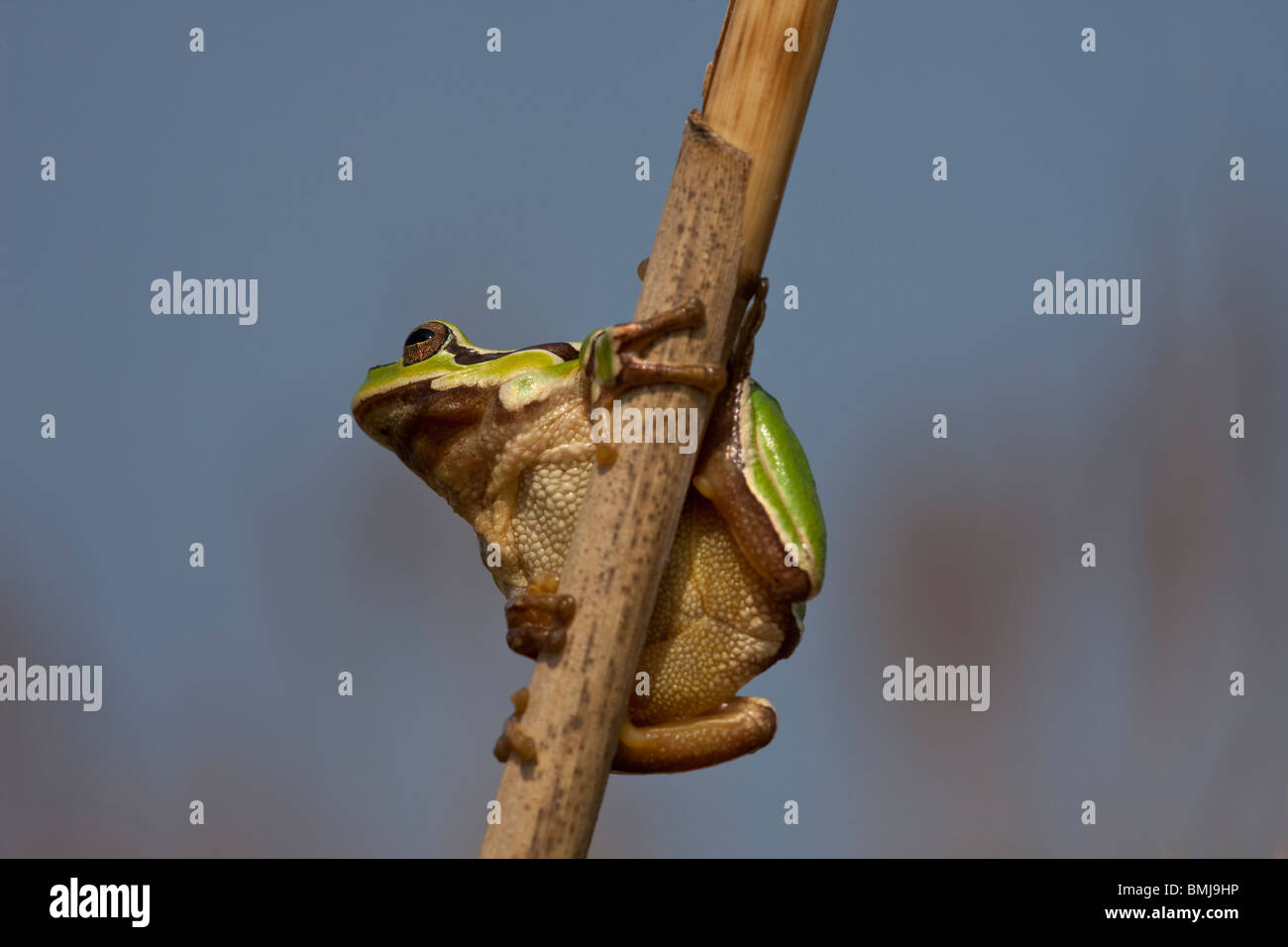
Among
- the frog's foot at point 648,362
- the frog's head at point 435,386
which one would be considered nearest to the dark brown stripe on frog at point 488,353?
the frog's head at point 435,386

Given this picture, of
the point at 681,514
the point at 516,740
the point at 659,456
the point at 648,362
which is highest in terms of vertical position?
the point at 648,362

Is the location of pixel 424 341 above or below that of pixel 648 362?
above

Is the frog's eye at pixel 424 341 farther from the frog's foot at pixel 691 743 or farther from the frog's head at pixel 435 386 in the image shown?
the frog's foot at pixel 691 743

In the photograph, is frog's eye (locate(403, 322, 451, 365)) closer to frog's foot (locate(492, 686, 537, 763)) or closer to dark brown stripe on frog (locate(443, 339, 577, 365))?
dark brown stripe on frog (locate(443, 339, 577, 365))

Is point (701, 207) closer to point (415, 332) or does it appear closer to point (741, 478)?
point (741, 478)

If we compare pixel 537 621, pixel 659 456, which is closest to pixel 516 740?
pixel 537 621

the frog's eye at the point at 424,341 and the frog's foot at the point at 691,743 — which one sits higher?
the frog's eye at the point at 424,341

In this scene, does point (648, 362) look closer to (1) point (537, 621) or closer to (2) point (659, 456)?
(2) point (659, 456)
